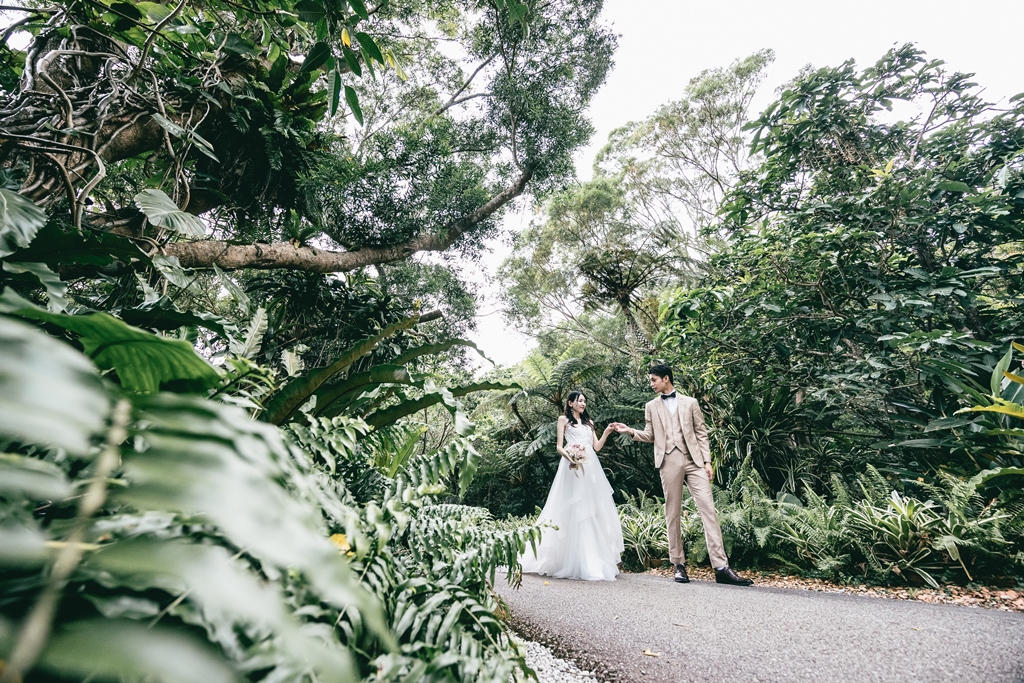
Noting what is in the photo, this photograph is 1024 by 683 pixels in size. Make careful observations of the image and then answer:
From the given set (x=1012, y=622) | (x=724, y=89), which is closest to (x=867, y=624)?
(x=1012, y=622)

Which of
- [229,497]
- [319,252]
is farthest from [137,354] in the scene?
[319,252]

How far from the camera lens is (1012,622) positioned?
196 centimetres

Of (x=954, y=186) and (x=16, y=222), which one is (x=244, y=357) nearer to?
(x=16, y=222)

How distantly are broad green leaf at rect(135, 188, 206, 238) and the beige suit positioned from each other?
3.62 m

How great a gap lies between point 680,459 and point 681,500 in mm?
337

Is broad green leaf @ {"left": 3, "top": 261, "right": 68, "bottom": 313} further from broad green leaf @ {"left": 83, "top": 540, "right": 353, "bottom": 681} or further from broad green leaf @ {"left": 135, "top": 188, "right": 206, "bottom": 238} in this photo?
broad green leaf @ {"left": 83, "top": 540, "right": 353, "bottom": 681}

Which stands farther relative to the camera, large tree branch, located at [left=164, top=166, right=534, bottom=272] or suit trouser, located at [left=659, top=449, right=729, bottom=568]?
suit trouser, located at [left=659, top=449, right=729, bottom=568]

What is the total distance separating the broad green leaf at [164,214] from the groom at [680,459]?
345 cm

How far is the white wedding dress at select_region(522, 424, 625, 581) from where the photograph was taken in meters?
3.69

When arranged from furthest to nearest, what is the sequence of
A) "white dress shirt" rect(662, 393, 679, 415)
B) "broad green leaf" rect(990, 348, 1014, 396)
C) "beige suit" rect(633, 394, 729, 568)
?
"white dress shirt" rect(662, 393, 679, 415), "beige suit" rect(633, 394, 729, 568), "broad green leaf" rect(990, 348, 1014, 396)

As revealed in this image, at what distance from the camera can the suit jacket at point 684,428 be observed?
3.63 m

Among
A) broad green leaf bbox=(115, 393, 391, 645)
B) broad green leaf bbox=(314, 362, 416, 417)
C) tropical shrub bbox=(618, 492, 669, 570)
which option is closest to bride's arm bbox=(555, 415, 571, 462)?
tropical shrub bbox=(618, 492, 669, 570)

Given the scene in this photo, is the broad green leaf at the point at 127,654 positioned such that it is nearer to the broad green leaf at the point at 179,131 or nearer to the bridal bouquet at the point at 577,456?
the broad green leaf at the point at 179,131

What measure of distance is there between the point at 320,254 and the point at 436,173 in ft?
5.12
